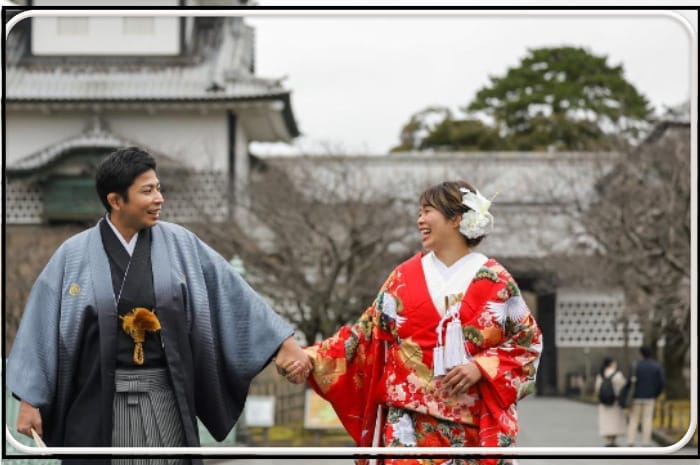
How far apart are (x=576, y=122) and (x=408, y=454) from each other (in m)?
28.5

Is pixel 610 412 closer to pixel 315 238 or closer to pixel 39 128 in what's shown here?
pixel 315 238

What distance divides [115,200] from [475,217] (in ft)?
4.59

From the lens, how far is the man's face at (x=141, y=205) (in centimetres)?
433

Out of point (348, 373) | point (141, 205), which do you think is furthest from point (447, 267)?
point (141, 205)

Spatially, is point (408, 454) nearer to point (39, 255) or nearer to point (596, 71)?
point (39, 255)

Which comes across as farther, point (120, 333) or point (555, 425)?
point (555, 425)

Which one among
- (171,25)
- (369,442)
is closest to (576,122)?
(171,25)

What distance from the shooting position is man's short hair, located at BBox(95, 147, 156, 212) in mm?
4328

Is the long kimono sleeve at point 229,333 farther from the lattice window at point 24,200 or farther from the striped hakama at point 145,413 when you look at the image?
the lattice window at point 24,200

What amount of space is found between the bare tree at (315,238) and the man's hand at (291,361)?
40.6ft

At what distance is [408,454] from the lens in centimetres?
445

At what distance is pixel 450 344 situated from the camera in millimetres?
4473

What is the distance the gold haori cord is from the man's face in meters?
0.34

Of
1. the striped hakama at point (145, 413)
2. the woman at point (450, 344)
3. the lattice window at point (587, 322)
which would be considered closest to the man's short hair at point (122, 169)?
the striped hakama at point (145, 413)
